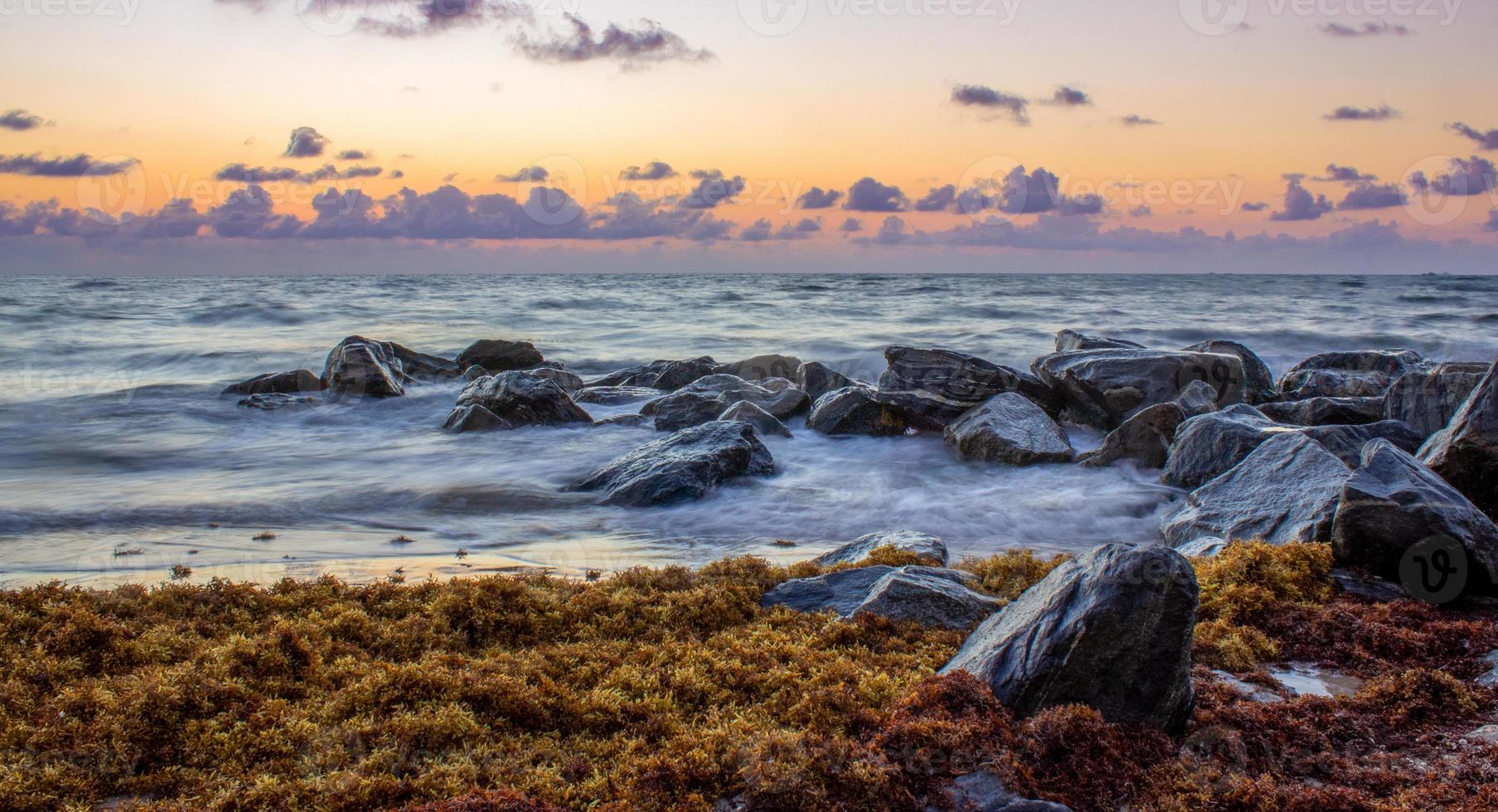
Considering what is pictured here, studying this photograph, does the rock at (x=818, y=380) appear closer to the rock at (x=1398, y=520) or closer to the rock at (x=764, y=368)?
the rock at (x=764, y=368)

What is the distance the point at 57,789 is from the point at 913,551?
16.1 feet

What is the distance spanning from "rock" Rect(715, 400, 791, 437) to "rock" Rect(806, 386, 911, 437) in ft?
1.89

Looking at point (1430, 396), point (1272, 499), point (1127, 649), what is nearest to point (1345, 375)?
point (1430, 396)

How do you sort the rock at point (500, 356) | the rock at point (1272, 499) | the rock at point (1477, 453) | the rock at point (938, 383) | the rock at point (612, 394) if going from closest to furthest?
the rock at point (1272, 499), the rock at point (1477, 453), the rock at point (938, 383), the rock at point (612, 394), the rock at point (500, 356)

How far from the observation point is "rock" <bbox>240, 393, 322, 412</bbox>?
14992mm

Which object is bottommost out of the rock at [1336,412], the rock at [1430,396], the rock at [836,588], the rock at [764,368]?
the rock at [836,588]

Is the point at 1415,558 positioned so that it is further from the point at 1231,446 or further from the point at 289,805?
the point at 289,805

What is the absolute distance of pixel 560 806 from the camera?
10.2ft

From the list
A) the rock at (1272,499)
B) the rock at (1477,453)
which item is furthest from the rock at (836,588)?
the rock at (1477,453)

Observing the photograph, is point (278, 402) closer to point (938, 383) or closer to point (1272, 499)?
point (938, 383)

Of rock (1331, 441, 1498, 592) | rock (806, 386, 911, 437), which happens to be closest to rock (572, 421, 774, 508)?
rock (806, 386, 911, 437)

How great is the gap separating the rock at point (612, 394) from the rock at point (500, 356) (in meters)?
3.70

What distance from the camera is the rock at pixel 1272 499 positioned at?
6200 mm

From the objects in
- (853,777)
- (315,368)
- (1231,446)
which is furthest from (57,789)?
(315,368)
